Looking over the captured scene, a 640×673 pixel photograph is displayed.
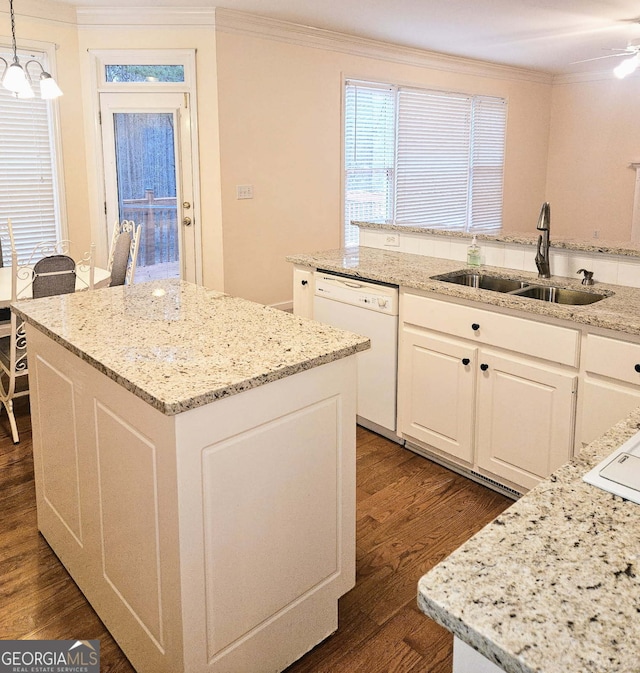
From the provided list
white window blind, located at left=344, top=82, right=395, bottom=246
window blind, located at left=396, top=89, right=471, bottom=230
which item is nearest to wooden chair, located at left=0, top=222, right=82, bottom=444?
white window blind, located at left=344, top=82, right=395, bottom=246

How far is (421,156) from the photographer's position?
22.4ft

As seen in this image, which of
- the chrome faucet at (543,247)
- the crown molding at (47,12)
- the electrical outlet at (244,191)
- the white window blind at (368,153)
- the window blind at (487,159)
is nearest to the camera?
the chrome faucet at (543,247)

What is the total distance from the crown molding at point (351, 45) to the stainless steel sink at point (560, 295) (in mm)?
3290

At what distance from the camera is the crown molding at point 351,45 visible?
492cm

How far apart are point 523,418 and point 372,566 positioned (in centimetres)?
88

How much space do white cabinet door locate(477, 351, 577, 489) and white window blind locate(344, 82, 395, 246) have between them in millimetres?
3440

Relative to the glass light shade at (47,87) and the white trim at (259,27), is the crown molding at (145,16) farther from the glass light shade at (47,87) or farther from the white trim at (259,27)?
the glass light shade at (47,87)

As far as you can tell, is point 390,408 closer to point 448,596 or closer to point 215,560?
point 215,560

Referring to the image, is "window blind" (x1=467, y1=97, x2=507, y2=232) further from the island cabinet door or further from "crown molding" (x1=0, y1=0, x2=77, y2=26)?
the island cabinet door

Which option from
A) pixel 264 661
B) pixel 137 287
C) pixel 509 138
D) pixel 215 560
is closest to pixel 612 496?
pixel 215 560

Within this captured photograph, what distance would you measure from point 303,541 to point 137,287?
1.32 m

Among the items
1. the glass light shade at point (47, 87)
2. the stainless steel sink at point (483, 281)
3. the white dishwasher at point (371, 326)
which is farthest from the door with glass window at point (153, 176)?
the stainless steel sink at point (483, 281)

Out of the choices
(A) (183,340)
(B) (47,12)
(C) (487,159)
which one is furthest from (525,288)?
(C) (487,159)

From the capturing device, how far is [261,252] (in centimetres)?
546
